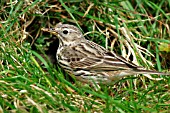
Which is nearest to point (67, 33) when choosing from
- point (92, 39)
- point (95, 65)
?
point (92, 39)

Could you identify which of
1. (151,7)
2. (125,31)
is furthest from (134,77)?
(151,7)

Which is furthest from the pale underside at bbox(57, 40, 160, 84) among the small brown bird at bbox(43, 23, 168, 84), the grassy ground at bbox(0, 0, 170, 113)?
the grassy ground at bbox(0, 0, 170, 113)

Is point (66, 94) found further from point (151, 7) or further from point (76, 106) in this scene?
point (151, 7)

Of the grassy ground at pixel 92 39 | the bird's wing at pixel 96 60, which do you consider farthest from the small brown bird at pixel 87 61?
the grassy ground at pixel 92 39

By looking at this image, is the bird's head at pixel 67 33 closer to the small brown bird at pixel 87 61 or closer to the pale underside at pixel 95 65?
the small brown bird at pixel 87 61

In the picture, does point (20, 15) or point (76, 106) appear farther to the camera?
point (20, 15)

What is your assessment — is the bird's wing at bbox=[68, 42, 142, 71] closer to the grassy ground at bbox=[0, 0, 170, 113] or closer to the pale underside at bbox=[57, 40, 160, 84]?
the pale underside at bbox=[57, 40, 160, 84]

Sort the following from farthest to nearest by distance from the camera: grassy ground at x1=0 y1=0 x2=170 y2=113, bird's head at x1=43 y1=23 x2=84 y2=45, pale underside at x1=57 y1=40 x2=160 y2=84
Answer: bird's head at x1=43 y1=23 x2=84 y2=45 → pale underside at x1=57 y1=40 x2=160 y2=84 → grassy ground at x1=0 y1=0 x2=170 y2=113
